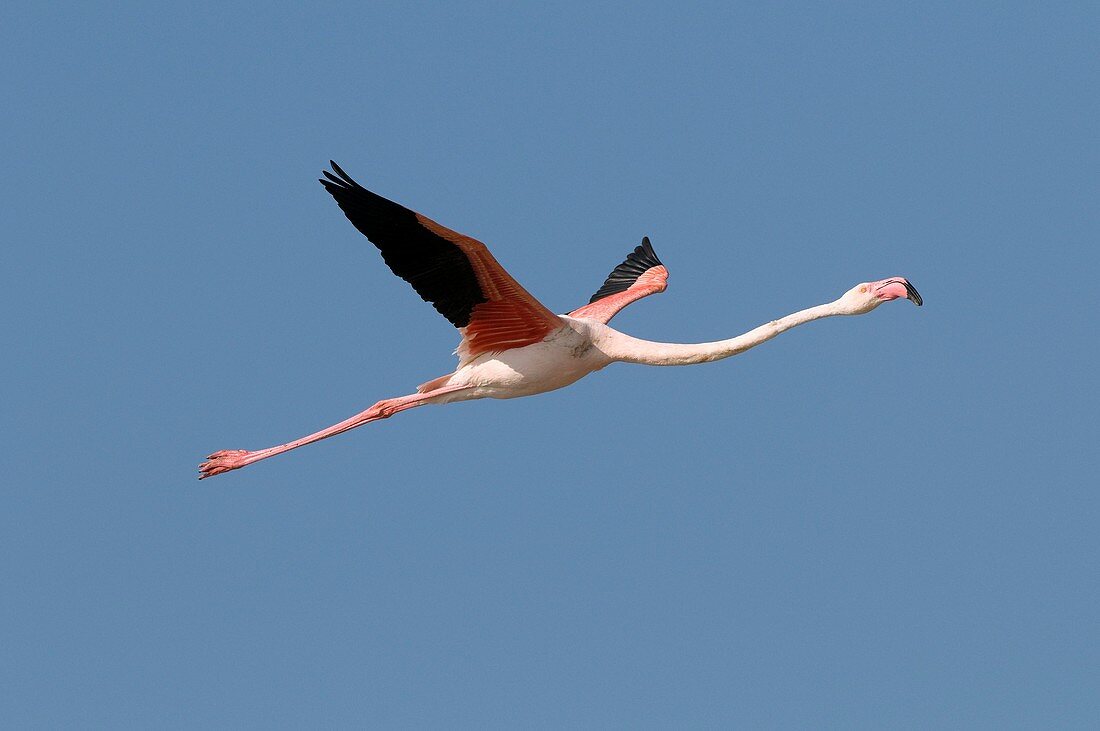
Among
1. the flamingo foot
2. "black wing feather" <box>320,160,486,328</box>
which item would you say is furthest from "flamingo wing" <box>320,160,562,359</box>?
the flamingo foot

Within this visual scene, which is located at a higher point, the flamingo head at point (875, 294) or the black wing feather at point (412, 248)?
the black wing feather at point (412, 248)

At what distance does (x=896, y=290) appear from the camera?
16.4 meters

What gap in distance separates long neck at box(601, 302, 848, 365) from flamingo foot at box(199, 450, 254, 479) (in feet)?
13.1

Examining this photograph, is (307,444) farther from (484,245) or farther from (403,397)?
(484,245)

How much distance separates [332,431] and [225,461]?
3.93 feet

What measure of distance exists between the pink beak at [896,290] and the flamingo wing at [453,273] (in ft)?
10.5

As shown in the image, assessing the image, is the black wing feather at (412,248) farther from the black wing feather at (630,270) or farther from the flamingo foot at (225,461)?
the black wing feather at (630,270)

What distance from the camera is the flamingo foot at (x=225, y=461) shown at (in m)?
17.7

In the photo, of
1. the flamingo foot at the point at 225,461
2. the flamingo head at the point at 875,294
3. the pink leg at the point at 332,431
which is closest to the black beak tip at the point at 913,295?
the flamingo head at the point at 875,294

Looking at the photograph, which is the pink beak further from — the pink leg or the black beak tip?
the pink leg

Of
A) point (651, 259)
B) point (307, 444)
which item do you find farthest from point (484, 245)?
point (651, 259)

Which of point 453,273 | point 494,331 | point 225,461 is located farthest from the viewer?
point 225,461

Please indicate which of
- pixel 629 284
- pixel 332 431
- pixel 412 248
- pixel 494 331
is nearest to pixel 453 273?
pixel 412 248

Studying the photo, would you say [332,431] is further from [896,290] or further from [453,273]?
[896,290]
